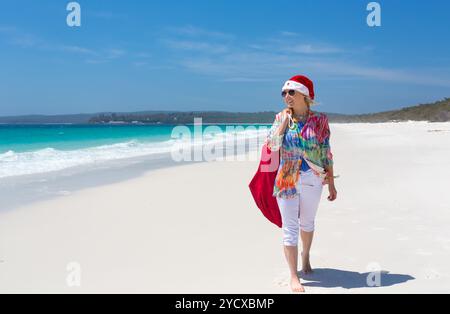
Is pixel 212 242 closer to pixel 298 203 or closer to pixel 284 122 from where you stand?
pixel 298 203

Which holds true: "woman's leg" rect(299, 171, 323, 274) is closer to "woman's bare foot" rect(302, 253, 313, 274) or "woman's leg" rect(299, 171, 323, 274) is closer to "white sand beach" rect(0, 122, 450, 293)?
"woman's bare foot" rect(302, 253, 313, 274)

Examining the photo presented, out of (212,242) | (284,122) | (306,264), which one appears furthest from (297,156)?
(212,242)

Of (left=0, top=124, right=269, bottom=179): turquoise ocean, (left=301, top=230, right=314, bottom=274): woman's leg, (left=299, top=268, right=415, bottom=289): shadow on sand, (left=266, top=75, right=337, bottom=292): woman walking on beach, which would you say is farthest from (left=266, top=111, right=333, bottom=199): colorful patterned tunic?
(left=0, top=124, right=269, bottom=179): turquoise ocean

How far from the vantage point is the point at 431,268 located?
168 inches

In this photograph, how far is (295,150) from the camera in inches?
150

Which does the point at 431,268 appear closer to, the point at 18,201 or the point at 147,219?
the point at 147,219

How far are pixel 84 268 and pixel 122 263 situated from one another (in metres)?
0.36

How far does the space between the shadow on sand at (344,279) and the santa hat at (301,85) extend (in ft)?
5.26

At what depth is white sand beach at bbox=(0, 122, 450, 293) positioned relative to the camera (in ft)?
13.3

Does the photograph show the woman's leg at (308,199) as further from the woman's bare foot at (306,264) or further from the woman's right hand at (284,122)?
the woman's right hand at (284,122)

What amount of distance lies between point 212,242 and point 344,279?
166 cm

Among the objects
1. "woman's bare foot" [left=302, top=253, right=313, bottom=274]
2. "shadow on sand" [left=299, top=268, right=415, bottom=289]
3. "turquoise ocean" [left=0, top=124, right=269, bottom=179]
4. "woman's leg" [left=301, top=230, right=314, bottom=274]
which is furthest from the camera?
"turquoise ocean" [left=0, top=124, right=269, bottom=179]

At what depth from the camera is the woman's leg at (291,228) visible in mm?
3857

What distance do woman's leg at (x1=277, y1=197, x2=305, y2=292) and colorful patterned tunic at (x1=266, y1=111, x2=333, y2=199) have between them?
7 cm
